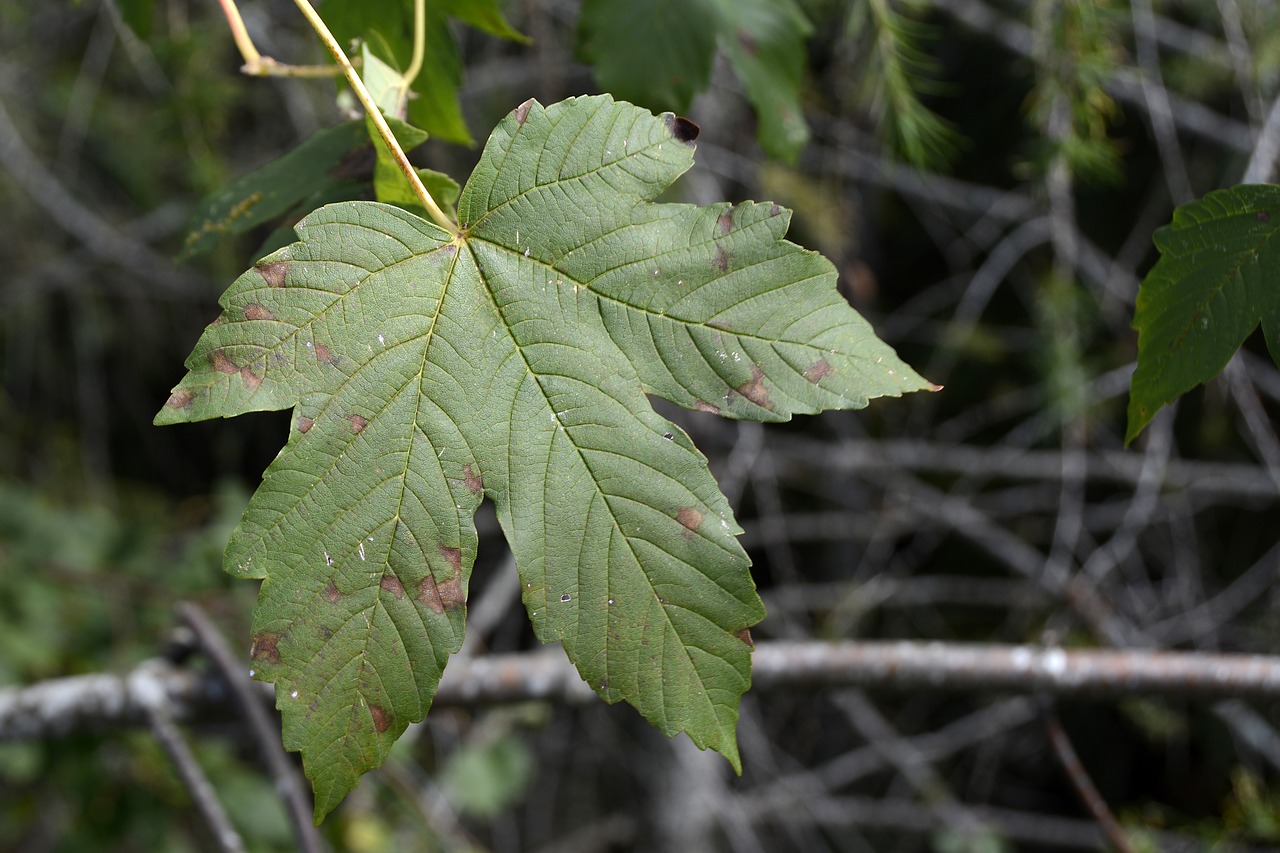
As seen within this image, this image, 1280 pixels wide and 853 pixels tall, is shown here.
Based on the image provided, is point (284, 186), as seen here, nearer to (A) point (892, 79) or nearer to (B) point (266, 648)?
(B) point (266, 648)

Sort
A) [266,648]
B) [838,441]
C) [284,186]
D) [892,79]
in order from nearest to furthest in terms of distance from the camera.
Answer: [266,648], [284,186], [892,79], [838,441]

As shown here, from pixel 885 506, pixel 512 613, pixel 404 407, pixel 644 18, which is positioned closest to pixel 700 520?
pixel 404 407

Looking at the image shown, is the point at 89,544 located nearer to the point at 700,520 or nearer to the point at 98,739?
the point at 98,739

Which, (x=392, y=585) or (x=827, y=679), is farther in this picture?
(x=827, y=679)

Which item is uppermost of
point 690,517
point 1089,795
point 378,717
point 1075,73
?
point 1075,73

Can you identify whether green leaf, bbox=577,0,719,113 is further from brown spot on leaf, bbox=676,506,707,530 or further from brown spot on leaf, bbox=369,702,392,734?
brown spot on leaf, bbox=369,702,392,734

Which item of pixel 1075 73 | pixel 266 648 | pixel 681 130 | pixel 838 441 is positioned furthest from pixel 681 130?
pixel 838 441
